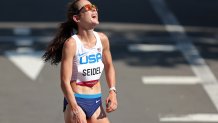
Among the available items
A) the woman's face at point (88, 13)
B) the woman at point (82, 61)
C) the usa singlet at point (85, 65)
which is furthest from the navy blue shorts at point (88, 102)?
the woman's face at point (88, 13)

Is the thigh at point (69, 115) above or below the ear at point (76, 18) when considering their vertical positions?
below

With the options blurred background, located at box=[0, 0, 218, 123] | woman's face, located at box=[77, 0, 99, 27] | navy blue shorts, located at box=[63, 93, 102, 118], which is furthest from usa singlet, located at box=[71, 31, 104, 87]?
blurred background, located at box=[0, 0, 218, 123]

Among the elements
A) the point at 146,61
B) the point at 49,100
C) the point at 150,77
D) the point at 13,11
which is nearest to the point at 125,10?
the point at 13,11

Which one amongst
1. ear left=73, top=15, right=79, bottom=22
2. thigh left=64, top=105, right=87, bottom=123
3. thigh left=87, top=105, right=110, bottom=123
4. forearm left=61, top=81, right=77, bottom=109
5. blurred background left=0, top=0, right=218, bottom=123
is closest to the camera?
forearm left=61, top=81, right=77, bottom=109

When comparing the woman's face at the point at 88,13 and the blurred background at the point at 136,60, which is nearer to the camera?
the woman's face at the point at 88,13

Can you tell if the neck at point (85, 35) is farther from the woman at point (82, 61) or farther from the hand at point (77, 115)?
the hand at point (77, 115)

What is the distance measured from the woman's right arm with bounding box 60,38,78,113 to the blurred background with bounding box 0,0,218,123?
3.44 meters

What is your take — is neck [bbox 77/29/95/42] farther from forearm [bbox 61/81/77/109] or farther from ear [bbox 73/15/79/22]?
forearm [bbox 61/81/77/109]

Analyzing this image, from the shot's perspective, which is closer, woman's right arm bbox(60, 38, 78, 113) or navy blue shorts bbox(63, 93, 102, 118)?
woman's right arm bbox(60, 38, 78, 113)

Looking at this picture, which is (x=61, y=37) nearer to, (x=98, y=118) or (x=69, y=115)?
(x=69, y=115)

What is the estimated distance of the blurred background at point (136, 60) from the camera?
1148cm

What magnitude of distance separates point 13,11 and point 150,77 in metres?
5.93

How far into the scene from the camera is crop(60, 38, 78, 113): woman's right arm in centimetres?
750

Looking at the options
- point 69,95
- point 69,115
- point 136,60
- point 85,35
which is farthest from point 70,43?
point 136,60
